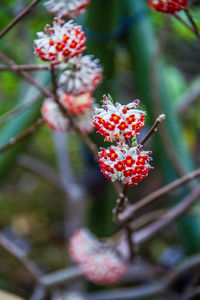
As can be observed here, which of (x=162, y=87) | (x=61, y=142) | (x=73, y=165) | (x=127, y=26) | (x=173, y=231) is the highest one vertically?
(x=127, y=26)

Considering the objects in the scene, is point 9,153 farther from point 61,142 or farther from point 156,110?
point 61,142

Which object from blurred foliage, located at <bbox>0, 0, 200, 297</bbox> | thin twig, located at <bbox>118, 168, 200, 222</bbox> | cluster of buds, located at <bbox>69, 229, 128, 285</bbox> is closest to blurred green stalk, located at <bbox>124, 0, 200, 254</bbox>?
blurred foliage, located at <bbox>0, 0, 200, 297</bbox>

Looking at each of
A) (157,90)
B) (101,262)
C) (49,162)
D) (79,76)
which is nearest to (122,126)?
(79,76)

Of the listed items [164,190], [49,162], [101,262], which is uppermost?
[164,190]

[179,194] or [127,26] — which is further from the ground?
[127,26]

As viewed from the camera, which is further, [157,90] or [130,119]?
[157,90]

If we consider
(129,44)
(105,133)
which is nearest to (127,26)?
(129,44)

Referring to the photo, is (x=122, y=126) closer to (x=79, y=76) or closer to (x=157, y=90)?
(x=79, y=76)
